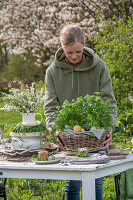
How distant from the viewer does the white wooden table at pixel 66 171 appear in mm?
2217

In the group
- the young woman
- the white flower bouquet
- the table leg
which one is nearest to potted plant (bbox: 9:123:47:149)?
the white flower bouquet

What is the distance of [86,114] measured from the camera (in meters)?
2.54

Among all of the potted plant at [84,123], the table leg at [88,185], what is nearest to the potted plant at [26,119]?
the potted plant at [84,123]

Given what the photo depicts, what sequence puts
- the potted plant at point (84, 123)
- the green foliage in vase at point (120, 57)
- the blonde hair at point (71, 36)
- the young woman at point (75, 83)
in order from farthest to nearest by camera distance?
the green foliage in vase at point (120, 57) → the young woman at point (75, 83) → the blonde hair at point (71, 36) → the potted plant at point (84, 123)

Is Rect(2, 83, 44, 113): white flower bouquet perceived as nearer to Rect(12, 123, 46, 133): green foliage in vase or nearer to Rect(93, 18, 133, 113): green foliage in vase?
Rect(12, 123, 46, 133): green foliage in vase

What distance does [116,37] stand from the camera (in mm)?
6762

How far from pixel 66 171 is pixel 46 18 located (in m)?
8.00

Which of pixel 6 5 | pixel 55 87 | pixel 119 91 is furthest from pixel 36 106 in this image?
pixel 6 5

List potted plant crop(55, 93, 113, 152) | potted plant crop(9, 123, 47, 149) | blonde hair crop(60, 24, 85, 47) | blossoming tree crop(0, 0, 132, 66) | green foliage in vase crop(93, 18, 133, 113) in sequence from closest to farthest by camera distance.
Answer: potted plant crop(55, 93, 113, 152) < potted plant crop(9, 123, 47, 149) < blonde hair crop(60, 24, 85, 47) < green foliage in vase crop(93, 18, 133, 113) < blossoming tree crop(0, 0, 132, 66)

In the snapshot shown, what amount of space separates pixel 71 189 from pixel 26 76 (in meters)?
9.38

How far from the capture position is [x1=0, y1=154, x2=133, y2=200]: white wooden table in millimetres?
2217

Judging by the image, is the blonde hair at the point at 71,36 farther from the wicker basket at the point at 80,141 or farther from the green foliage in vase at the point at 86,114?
the wicker basket at the point at 80,141

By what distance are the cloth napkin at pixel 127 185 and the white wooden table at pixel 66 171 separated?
159mm

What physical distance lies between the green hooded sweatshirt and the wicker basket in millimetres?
410
